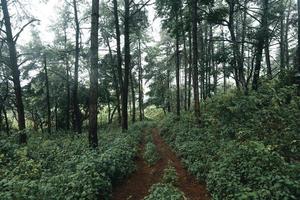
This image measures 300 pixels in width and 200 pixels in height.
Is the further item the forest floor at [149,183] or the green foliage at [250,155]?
the forest floor at [149,183]

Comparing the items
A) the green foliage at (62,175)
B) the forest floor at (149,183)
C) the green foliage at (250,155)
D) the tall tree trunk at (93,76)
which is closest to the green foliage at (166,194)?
the forest floor at (149,183)

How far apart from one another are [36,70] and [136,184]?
2649 centimetres

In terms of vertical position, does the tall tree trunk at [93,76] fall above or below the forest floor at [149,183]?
above

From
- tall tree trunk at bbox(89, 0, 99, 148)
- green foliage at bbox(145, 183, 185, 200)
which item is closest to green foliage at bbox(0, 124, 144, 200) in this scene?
tall tree trunk at bbox(89, 0, 99, 148)

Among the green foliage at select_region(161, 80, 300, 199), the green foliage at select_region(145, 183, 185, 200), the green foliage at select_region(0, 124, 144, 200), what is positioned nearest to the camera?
the green foliage at select_region(0, 124, 144, 200)

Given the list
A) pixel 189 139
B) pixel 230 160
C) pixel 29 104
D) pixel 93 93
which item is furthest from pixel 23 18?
pixel 29 104

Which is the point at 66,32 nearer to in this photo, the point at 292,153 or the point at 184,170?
the point at 184,170

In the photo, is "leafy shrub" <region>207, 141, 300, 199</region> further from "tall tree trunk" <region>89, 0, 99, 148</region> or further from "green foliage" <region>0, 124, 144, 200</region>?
"tall tree trunk" <region>89, 0, 99, 148</region>

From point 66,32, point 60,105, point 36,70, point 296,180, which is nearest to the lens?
point 296,180

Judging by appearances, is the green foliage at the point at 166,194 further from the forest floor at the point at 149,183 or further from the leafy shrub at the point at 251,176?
the leafy shrub at the point at 251,176

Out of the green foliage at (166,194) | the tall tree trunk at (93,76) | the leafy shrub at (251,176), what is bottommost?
the green foliage at (166,194)

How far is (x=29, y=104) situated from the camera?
1618 inches

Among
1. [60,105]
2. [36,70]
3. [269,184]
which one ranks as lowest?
[269,184]

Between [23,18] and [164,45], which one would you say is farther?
[164,45]
